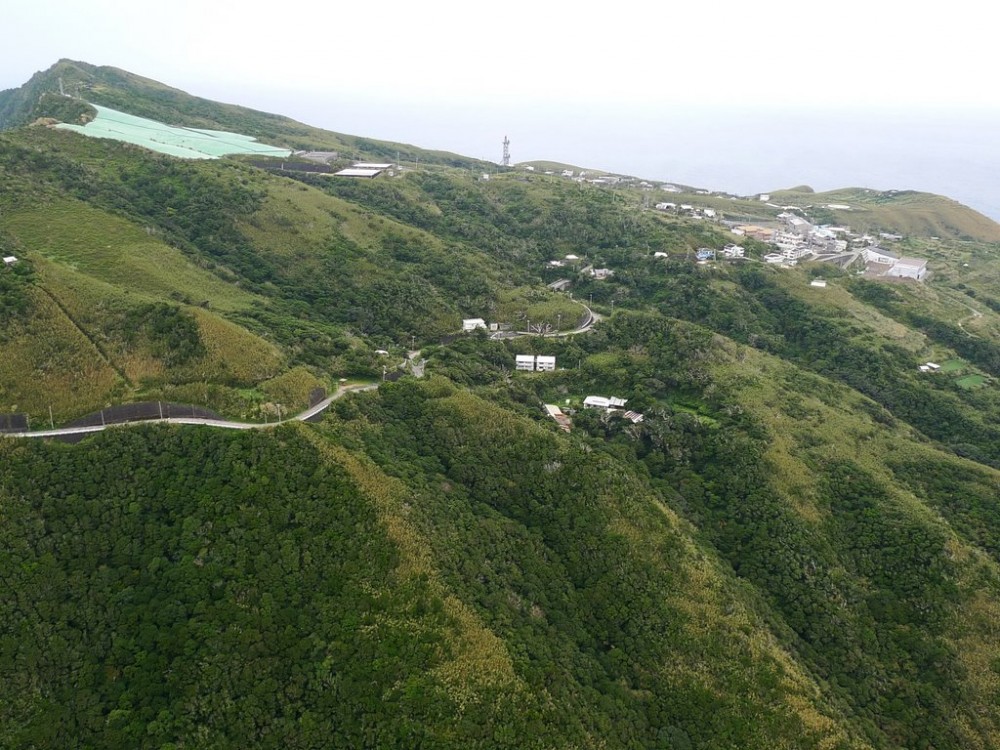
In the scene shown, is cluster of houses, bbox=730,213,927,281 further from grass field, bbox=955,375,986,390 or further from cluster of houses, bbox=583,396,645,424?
cluster of houses, bbox=583,396,645,424

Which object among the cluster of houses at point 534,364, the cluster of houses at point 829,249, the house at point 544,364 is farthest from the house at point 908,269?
the cluster of houses at point 534,364

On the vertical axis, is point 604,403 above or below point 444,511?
above

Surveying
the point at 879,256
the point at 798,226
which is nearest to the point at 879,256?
the point at 879,256

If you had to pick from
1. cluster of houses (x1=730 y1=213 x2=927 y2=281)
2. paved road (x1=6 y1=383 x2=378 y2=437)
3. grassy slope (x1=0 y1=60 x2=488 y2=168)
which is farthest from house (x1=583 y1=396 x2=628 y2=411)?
grassy slope (x1=0 y1=60 x2=488 y2=168)

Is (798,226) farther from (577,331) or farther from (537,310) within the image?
(537,310)

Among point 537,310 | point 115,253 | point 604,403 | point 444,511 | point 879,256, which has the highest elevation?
point 879,256

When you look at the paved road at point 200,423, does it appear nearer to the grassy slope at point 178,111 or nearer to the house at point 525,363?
the house at point 525,363
